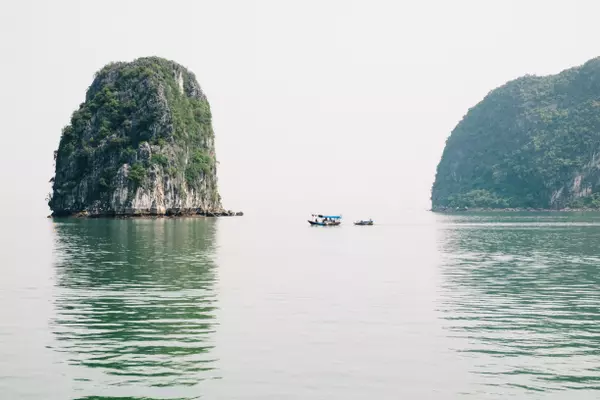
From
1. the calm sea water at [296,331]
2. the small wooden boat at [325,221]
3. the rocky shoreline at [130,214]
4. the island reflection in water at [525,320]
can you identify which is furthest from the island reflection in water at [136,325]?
the rocky shoreline at [130,214]

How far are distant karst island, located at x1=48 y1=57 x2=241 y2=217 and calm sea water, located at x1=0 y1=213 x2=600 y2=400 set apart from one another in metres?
125

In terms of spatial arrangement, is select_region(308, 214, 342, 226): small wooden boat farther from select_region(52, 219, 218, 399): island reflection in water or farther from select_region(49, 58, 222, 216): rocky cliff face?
select_region(52, 219, 218, 399): island reflection in water

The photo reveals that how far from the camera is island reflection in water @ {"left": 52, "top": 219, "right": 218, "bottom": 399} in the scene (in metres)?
17.9

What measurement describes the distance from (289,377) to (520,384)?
564 centimetres

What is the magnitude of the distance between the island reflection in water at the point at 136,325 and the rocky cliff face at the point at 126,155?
404ft

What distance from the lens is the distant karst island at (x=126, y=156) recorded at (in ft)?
567

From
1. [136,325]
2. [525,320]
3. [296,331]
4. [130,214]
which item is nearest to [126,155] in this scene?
[130,214]

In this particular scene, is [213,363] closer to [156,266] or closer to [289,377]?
[289,377]

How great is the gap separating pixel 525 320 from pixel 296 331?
28.4 ft

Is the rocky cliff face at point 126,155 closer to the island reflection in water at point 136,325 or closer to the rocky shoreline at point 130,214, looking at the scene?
the rocky shoreline at point 130,214

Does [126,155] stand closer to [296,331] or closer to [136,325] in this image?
[136,325]

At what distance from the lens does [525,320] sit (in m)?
27.0

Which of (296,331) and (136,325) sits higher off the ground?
(136,325)

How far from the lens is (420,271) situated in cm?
4744
